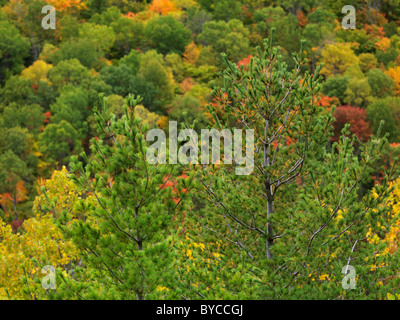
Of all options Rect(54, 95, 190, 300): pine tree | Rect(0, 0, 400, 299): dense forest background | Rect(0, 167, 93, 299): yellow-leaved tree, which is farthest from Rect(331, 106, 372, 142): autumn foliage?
Rect(54, 95, 190, 300): pine tree

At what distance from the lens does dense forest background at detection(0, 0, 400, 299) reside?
36.7 metres

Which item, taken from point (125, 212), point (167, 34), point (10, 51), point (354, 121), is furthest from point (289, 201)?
point (167, 34)

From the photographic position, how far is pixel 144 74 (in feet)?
202

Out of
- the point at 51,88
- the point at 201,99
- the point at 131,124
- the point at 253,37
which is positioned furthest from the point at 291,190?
the point at 253,37

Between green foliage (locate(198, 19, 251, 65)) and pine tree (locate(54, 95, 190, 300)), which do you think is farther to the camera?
green foliage (locate(198, 19, 251, 65))

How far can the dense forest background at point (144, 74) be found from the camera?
120 feet

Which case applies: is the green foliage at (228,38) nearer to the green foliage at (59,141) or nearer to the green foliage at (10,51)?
the green foliage at (59,141)

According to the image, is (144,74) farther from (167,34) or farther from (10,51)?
(10,51)

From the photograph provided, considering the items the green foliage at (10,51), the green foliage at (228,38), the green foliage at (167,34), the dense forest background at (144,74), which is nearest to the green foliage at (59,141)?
the dense forest background at (144,74)

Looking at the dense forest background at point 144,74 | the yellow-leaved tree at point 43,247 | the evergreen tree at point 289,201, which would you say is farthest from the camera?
the dense forest background at point 144,74

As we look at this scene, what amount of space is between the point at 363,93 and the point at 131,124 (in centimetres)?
4584

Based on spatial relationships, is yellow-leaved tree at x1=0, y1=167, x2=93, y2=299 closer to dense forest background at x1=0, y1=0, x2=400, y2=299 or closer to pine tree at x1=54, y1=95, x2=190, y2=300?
dense forest background at x1=0, y1=0, x2=400, y2=299

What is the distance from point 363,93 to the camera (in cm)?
5150
